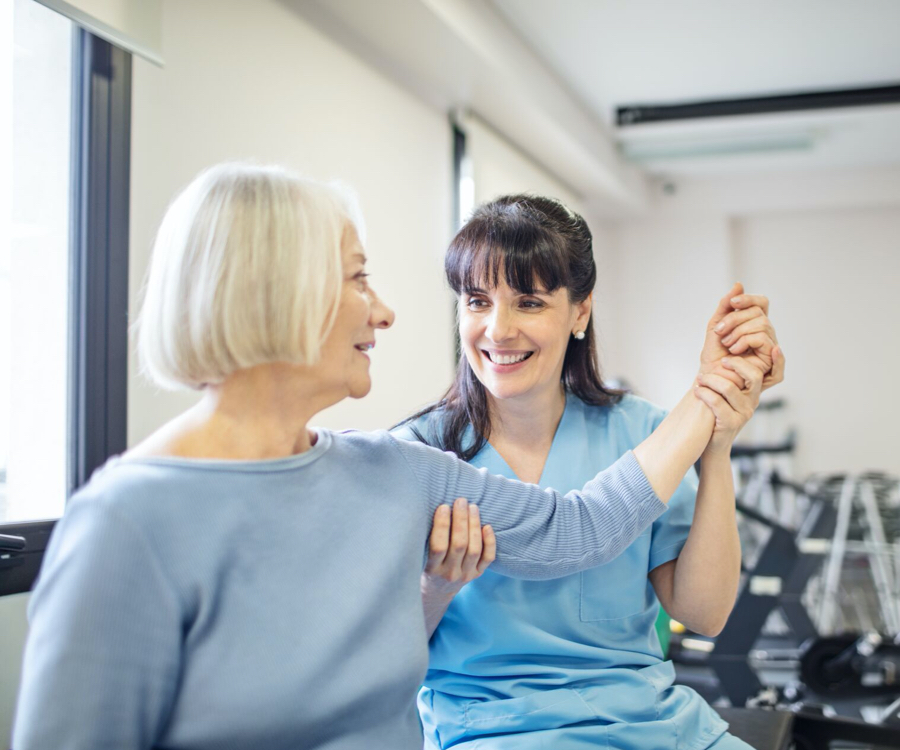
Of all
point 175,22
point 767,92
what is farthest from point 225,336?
point 767,92

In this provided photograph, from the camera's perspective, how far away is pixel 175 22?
2.23 m

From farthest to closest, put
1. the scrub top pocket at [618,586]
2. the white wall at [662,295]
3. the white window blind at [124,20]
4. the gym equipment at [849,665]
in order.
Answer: the white wall at [662,295], the gym equipment at [849,665], the white window blind at [124,20], the scrub top pocket at [618,586]

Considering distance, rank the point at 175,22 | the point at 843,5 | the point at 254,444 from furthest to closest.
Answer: the point at 843,5, the point at 175,22, the point at 254,444

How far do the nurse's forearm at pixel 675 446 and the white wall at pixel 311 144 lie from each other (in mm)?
1349

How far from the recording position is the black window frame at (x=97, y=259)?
1.94 meters

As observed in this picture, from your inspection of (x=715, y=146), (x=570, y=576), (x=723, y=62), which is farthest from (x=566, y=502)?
(x=715, y=146)

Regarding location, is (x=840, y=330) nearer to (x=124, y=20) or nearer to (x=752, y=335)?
(x=752, y=335)

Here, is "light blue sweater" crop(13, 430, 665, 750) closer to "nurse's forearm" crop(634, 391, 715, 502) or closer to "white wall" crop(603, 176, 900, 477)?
"nurse's forearm" crop(634, 391, 715, 502)

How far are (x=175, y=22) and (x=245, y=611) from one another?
6.25 ft

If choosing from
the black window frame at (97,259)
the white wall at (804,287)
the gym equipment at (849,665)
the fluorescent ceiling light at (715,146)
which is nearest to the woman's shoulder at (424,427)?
the black window frame at (97,259)

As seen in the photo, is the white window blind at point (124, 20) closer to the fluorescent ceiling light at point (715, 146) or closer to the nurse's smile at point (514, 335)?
the nurse's smile at point (514, 335)

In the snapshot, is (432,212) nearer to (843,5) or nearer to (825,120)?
(843,5)

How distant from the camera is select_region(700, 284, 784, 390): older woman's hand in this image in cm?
133

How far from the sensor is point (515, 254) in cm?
141
